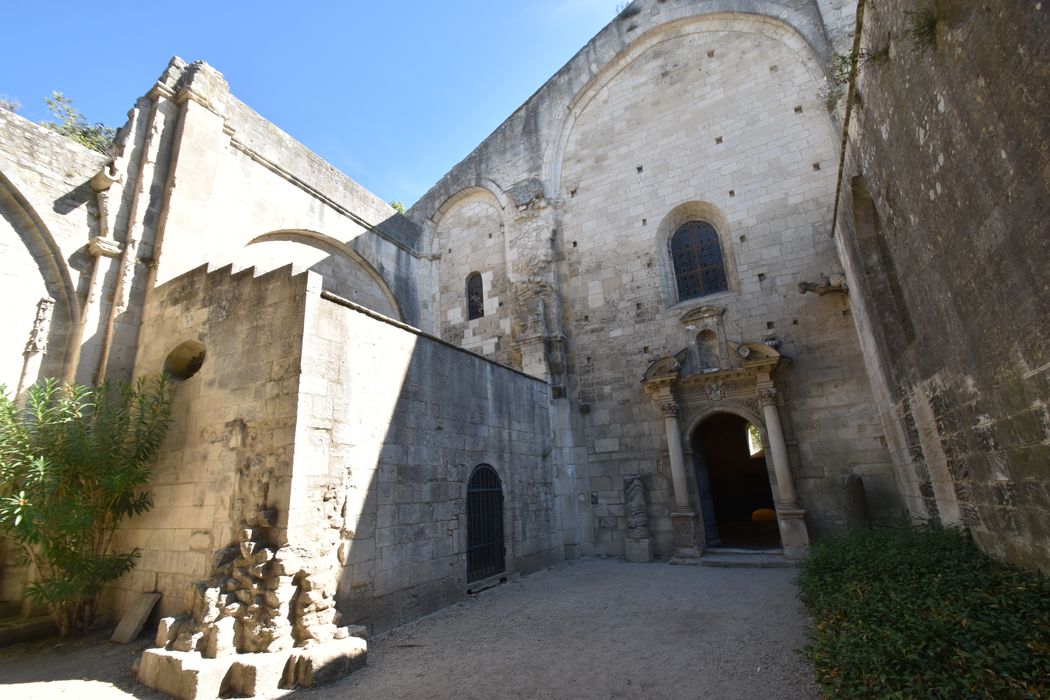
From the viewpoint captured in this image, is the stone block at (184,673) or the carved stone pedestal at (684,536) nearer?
the stone block at (184,673)

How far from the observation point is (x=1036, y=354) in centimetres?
317

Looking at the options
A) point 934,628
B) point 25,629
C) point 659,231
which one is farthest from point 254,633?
point 659,231

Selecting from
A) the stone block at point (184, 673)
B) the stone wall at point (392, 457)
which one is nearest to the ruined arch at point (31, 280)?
the stone wall at point (392, 457)

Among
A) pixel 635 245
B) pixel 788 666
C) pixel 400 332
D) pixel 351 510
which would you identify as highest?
pixel 635 245

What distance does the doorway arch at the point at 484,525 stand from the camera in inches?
277

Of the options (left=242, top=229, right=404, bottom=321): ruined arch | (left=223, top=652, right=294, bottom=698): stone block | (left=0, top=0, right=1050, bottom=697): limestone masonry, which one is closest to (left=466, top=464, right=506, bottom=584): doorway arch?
(left=0, top=0, right=1050, bottom=697): limestone masonry

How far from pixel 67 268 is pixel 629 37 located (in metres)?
12.0

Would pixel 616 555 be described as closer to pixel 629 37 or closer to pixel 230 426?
pixel 230 426

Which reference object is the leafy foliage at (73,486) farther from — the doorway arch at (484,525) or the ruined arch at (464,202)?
the ruined arch at (464,202)

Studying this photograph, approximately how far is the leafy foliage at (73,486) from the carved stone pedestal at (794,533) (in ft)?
29.7

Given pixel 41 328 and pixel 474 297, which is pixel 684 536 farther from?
pixel 41 328

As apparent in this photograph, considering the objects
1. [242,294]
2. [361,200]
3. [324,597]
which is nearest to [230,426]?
[242,294]

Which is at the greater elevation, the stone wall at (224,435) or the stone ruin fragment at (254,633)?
the stone wall at (224,435)

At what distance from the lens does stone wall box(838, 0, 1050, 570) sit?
9.96 feet
